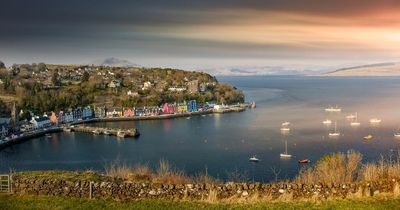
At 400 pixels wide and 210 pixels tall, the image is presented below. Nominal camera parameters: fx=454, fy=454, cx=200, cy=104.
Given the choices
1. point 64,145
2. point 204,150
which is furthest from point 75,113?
point 204,150

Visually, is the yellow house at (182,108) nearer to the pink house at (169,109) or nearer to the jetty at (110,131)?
the pink house at (169,109)

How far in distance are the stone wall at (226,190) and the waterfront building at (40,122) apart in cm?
4531

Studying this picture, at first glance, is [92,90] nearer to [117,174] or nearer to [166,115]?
[166,115]

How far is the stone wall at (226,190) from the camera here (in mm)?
6656

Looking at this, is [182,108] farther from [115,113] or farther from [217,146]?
[217,146]

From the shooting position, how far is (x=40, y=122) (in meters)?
50.4

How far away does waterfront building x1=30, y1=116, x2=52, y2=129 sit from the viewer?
49553mm

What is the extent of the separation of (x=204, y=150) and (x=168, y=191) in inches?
1100

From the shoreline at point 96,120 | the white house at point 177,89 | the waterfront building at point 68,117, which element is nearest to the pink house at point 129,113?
the shoreline at point 96,120

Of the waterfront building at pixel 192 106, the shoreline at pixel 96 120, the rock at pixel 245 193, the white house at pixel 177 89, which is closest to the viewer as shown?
the rock at pixel 245 193

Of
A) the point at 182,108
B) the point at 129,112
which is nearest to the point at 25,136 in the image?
the point at 129,112

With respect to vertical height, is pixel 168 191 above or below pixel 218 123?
above

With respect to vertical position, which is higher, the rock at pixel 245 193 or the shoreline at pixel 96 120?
the rock at pixel 245 193

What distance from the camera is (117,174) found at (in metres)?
8.61
